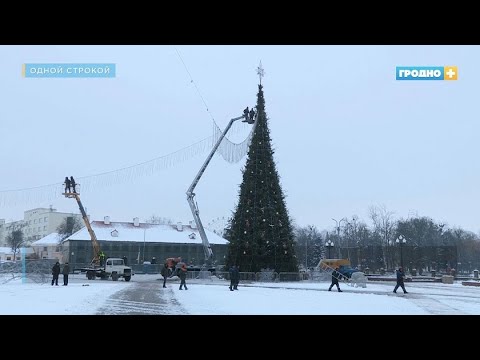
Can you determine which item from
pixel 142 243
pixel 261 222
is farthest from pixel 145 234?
pixel 261 222

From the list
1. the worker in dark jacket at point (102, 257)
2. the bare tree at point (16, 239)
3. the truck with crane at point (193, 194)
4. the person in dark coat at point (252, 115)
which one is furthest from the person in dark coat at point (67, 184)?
the worker in dark jacket at point (102, 257)

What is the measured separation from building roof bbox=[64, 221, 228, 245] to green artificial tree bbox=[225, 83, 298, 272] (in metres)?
10.1

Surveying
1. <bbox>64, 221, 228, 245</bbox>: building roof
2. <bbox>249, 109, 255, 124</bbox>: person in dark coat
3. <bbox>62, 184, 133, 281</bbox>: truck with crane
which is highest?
<bbox>249, 109, 255, 124</bbox>: person in dark coat

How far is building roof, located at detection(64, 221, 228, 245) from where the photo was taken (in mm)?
43438

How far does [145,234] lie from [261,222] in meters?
18.0

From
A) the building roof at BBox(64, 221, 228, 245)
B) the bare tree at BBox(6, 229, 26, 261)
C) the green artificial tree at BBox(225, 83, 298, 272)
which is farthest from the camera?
the building roof at BBox(64, 221, 228, 245)

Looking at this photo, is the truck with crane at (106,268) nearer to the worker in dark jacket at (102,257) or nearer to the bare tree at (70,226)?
the worker in dark jacket at (102,257)

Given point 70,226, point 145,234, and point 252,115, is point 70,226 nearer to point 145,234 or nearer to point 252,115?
point 145,234

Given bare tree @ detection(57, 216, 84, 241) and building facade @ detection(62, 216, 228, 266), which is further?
building facade @ detection(62, 216, 228, 266)

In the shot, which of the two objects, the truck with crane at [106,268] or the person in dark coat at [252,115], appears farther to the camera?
the truck with crane at [106,268]

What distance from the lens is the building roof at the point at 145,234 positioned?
43.4 metres

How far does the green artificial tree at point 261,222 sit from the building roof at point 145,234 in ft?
33.1

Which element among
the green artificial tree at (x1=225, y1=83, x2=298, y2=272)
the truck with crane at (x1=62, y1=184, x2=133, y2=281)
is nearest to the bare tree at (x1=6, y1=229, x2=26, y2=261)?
the truck with crane at (x1=62, y1=184, x2=133, y2=281)

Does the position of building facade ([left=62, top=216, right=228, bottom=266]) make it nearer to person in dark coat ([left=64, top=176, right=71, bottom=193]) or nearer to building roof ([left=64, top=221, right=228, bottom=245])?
building roof ([left=64, top=221, right=228, bottom=245])
